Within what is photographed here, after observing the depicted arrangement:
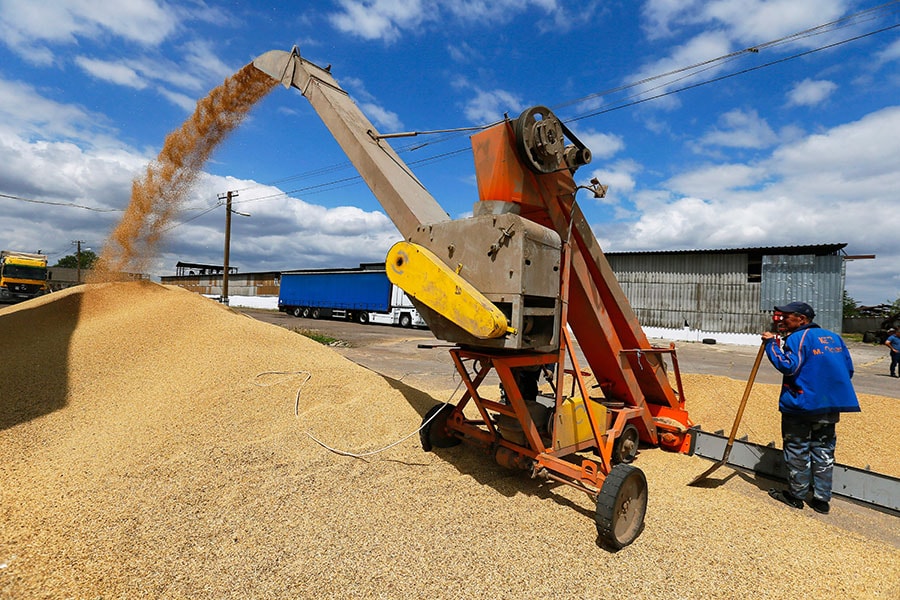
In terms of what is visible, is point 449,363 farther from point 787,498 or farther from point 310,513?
point 310,513

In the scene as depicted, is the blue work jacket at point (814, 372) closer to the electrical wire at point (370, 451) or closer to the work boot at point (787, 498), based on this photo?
the work boot at point (787, 498)

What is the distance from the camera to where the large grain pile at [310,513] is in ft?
8.80

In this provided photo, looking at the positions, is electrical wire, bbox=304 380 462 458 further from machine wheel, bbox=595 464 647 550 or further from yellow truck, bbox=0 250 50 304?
yellow truck, bbox=0 250 50 304

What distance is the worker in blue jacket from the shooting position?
388cm

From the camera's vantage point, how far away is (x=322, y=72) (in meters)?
5.84

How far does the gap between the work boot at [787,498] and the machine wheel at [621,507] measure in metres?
1.73

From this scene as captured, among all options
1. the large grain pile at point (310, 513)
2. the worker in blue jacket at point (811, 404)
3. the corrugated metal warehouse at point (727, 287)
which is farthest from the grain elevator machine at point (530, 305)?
the corrugated metal warehouse at point (727, 287)

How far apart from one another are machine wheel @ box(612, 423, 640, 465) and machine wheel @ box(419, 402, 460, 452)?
161cm

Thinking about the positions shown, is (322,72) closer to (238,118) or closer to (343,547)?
(238,118)

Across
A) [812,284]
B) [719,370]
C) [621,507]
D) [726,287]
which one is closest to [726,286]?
[726,287]

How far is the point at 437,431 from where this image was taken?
452 cm

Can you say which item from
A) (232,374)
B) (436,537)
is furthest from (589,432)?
(232,374)

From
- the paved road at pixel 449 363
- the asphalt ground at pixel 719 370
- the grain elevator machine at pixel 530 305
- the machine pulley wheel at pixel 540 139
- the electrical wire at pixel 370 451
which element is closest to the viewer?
the grain elevator machine at pixel 530 305

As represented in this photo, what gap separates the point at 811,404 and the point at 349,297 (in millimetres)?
25150
